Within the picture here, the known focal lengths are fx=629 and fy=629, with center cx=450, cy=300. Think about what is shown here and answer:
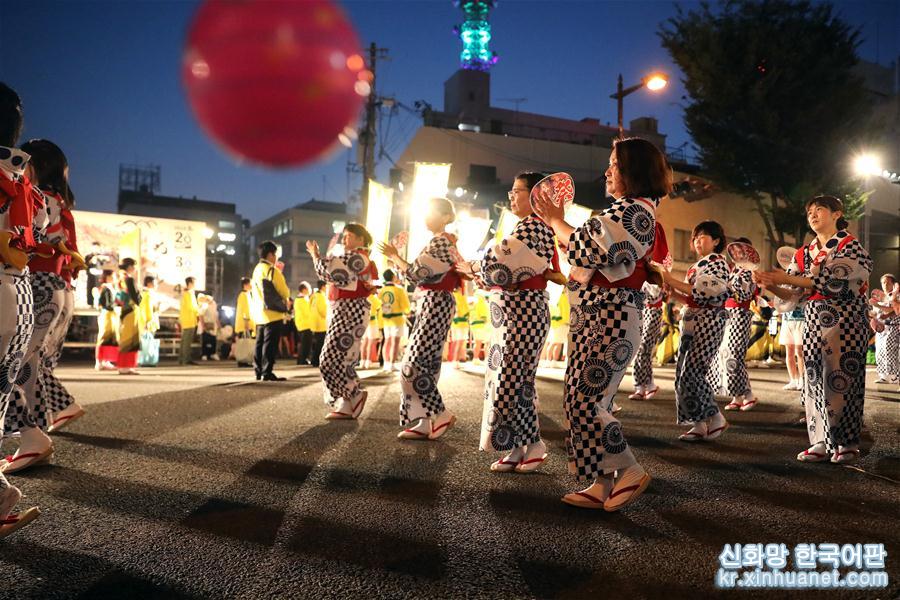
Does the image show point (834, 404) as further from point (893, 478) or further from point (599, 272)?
point (599, 272)

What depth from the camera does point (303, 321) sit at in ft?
47.3

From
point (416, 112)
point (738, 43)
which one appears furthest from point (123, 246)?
point (738, 43)

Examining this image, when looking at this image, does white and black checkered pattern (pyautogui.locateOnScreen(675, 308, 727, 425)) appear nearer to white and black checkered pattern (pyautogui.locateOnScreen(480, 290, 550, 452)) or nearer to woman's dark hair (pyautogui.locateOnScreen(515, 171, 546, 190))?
white and black checkered pattern (pyautogui.locateOnScreen(480, 290, 550, 452))

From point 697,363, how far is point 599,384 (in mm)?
2571

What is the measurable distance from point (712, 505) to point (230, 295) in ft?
173

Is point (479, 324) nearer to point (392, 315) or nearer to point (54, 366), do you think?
point (392, 315)

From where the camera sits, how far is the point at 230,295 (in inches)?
2063

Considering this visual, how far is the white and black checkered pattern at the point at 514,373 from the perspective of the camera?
4.11 metres

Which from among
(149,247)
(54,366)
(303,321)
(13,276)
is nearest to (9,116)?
(13,276)

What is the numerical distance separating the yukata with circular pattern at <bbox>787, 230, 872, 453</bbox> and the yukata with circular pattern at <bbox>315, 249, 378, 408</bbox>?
12.8 ft

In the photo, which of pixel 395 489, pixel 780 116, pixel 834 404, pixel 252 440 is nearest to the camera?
pixel 395 489

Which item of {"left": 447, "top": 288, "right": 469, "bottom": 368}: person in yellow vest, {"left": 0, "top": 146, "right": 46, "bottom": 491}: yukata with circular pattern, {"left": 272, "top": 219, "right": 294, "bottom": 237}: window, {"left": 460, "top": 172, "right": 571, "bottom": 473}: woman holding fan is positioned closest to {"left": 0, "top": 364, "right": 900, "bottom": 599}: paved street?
{"left": 460, "top": 172, "right": 571, "bottom": 473}: woman holding fan

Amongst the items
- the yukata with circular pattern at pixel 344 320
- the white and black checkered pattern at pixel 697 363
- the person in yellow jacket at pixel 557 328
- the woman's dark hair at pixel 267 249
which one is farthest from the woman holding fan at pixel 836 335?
the person in yellow jacket at pixel 557 328

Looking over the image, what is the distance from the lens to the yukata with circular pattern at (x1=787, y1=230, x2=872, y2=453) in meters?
4.45
